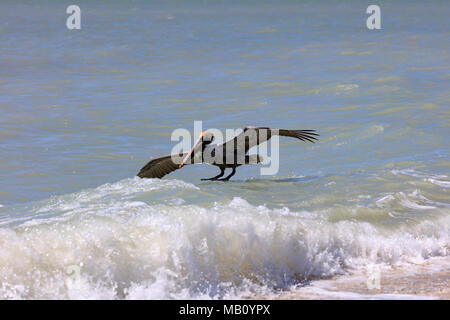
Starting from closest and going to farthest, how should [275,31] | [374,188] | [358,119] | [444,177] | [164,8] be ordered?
1. [374,188]
2. [444,177]
3. [358,119]
4. [275,31]
5. [164,8]

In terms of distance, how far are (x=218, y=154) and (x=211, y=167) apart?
203 cm

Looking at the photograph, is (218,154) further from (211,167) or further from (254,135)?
(211,167)

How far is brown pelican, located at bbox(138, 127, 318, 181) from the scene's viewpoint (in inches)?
356

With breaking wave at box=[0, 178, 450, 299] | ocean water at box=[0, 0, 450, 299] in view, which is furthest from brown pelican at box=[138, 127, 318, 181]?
breaking wave at box=[0, 178, 450, 299]

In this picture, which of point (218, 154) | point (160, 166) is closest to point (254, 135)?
point (218, 154)

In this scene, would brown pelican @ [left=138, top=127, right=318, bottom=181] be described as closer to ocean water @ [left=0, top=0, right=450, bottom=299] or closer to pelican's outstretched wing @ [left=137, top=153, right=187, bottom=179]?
pelican's outstretched wing @ [left=137, top=153, right=187, bottom=179]

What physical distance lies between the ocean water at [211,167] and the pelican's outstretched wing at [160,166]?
0.30m

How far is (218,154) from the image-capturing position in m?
9.35

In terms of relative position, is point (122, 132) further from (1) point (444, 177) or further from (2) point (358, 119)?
(1) point (444, 177)

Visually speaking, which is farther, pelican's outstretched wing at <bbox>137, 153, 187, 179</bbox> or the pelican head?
pelican's outstretched wing at <bbox>137, 153, 187, 179</bbox>

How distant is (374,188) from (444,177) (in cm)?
121

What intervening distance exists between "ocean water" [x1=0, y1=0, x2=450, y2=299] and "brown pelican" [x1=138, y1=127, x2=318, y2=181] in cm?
30

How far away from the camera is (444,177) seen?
9.81 metres
